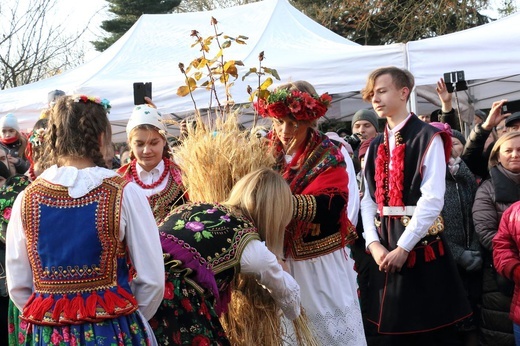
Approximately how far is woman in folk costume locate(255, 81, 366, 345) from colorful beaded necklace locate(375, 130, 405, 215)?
0.39 m

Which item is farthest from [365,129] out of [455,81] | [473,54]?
[473,54]

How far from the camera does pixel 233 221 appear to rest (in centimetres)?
261

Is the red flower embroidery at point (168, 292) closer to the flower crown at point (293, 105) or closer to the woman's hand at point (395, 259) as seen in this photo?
the flower crown at point (293, 105)

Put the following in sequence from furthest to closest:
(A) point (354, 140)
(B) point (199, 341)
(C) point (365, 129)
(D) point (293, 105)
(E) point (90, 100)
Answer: (C) point (365, 129) < (A) point (354, 140) < (D) point (293, 105) < (B) point (199, 341) < (E) point (90, 100)

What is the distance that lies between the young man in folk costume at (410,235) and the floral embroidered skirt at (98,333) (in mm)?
1680

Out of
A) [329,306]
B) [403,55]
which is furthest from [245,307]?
[403,55]

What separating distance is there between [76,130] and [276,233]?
3.08 ft

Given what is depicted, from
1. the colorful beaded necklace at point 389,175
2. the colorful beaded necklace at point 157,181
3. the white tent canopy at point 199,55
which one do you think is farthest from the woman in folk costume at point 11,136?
the colorful beaded necklace at point 389,175

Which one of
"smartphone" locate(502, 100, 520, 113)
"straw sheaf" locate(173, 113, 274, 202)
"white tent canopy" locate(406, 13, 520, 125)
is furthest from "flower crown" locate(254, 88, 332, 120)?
"smartphone" locate(502, 100, 520, 113)

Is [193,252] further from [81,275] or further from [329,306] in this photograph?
[329,306]

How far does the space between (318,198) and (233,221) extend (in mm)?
731

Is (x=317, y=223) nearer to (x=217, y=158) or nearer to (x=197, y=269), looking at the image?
(x=217, y=158)

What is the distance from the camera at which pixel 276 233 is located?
112 inches

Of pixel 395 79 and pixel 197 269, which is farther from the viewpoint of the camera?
pixel 395 79
